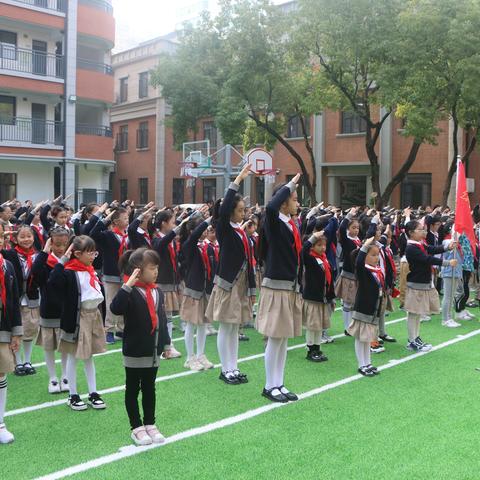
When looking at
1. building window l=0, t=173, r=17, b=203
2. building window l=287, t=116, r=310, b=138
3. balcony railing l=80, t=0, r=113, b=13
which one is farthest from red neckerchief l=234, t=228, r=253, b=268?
balcony railing l=80, t=0, r=113, b=13

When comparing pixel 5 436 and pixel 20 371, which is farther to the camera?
pixel 20 371

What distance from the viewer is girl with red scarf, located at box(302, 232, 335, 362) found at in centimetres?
712

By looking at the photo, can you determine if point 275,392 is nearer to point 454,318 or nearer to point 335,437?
point 335,437

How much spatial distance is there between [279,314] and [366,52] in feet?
44.7

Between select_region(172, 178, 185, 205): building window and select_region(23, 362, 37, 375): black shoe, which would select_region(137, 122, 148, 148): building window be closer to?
select_region(172, 178, 185, 205): building window

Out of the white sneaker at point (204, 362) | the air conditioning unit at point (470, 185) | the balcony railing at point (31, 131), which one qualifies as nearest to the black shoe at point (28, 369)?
the white sneaker at point (204, 362)

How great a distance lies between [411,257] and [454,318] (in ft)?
8.74

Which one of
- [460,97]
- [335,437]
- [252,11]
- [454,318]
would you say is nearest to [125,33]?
[252,11]

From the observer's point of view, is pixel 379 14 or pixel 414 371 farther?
pixel 379 14

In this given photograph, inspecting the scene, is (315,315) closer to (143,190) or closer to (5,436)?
(5,436)

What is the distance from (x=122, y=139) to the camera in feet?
125

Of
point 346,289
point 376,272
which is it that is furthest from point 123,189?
point 376,272

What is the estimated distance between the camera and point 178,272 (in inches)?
312

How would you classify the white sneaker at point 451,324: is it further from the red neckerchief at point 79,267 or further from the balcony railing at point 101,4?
the balcony railing at point 101,4
